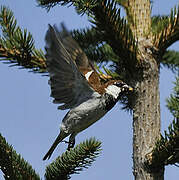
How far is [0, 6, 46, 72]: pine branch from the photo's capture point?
244 centimetres

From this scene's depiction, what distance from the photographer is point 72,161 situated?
197cm

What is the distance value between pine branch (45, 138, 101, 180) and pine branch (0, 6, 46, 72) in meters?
0.80

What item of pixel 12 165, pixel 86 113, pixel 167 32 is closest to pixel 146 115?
pixel 167 32

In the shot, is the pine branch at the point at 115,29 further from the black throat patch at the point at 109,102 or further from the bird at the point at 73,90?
the black throat patch at the point at 109,102

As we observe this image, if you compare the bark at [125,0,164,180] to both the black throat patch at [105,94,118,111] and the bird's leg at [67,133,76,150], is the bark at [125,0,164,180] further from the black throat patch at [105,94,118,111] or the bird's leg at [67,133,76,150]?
the bird's leg at [67,133,76,150]

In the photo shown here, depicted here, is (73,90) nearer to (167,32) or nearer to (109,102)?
(109,102)

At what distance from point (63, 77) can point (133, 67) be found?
0.58 meters

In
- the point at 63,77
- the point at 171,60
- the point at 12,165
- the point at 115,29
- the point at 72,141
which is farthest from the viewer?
the point at 171,60

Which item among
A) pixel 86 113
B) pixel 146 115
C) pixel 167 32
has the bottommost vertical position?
pixel 146 115

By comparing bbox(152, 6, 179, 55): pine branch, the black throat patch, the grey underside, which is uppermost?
bbox(152, 6, 179, 55): pine branch

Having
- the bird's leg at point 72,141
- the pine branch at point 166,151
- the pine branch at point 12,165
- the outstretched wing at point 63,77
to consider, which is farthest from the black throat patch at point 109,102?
the pine branch at point 12,165

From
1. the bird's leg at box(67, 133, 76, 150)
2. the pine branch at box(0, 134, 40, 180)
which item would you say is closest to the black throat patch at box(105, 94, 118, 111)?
the bird's leg at box(67, 133, 76, 150)

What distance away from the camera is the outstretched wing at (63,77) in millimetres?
2494

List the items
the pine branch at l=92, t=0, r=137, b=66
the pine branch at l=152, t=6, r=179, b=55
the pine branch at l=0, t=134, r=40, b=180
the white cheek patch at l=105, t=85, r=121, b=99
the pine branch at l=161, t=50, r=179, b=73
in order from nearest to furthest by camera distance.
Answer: the pine branch at l=0, t=134, r=40, b=180 < the pine branch at l=92, t=0, r=137, b=66 < the pine branch at l=152, t=6, r=179, b=55 < the white cheek patch at l=105, t=85, r=121, b=99 < the pine branch at l=161, t=50, r=179, b=73
